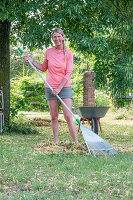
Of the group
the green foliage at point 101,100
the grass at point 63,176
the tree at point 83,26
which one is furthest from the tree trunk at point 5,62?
the green foliage at point 101,100

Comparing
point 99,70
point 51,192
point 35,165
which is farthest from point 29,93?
point 51,192

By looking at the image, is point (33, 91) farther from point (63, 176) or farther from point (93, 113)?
point (63, 176)

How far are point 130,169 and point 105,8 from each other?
124 inches

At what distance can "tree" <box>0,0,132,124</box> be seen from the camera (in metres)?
4.48

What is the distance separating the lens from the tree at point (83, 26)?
4.48 metres

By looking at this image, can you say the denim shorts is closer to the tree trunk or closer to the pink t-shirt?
the pink t-shirt

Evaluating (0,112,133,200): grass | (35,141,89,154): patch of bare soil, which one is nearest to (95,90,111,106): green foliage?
(35,141,89,154): patch of bare soil

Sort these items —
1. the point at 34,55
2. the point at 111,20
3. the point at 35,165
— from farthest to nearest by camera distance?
1. the point at 34,55
2. the point at 111,20
3. the point at 35,165

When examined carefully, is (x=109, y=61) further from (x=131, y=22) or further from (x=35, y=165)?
(x=35, y=165)

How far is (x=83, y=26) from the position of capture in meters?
5.14

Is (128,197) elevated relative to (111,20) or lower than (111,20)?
lower

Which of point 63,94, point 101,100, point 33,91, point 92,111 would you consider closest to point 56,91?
point 63,94

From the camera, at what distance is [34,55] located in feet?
68.1

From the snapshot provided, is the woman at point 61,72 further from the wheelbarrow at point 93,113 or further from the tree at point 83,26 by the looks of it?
the wheelbarrow at point 93,113
